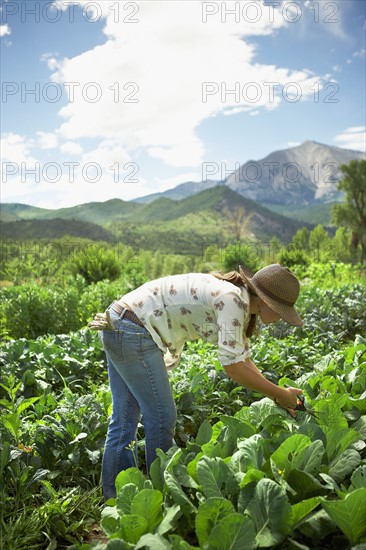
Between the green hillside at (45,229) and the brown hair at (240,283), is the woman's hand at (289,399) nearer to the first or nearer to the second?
the brown hair at (240,283)

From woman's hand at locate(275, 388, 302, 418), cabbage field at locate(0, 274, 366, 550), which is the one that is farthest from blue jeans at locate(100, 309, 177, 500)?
woman's hand at locate(275, 388, 302, 418)

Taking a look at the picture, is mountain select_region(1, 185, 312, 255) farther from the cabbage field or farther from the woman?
the woman

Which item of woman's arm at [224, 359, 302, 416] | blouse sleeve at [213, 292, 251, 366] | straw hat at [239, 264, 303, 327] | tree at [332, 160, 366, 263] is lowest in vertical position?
woman's arm at [224, 359, 302, 416]

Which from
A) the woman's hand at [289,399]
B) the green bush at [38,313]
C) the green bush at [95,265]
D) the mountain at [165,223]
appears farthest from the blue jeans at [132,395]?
the mountain at [165,223]

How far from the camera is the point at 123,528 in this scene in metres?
1.73

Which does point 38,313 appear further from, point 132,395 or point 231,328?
point 231,328

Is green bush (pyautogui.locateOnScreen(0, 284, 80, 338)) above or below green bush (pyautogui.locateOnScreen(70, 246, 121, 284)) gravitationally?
below

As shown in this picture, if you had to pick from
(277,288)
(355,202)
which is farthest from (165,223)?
(277,288)

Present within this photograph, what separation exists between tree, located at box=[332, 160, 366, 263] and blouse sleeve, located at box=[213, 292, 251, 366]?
1332 inches

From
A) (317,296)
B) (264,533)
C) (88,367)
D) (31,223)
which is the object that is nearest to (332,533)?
(264,533)

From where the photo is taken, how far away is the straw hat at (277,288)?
2377 millimetres

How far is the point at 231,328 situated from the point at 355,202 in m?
34.8

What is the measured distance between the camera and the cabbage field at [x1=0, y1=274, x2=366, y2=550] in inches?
66.8

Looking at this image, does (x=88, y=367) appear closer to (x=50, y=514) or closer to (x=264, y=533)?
(x=50, y=514)
